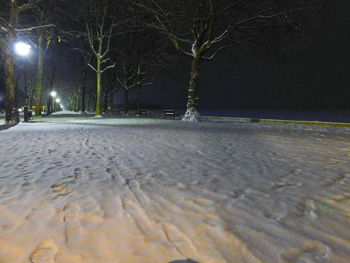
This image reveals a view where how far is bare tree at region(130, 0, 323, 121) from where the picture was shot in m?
19.2

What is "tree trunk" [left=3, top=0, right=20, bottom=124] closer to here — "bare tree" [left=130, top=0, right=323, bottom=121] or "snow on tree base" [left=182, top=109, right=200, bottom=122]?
"bare tree" [left=130, top=0, right=323, bottom=121]

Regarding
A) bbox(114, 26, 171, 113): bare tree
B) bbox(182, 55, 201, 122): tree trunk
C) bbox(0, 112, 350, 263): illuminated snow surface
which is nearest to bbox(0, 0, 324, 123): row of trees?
bbox(182, 55, 201, 122): tree trunk

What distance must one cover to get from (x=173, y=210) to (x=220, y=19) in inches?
827

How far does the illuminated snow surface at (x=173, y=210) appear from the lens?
8.73 feet

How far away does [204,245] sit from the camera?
2766 millimetres

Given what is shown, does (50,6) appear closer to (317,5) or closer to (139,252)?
(317,5)

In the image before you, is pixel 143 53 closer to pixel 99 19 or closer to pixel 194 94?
pixel 99 19

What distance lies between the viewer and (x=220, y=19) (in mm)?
22047

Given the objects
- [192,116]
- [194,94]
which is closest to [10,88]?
[192,116]

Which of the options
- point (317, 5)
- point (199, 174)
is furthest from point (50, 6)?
point (199, 174)

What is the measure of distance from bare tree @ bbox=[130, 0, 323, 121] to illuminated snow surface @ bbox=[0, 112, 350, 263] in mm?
15237

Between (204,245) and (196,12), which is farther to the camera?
(196,12)

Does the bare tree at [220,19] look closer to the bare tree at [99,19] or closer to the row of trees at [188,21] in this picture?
the row of trees at [188,21]

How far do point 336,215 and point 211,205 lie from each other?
1466 mm
